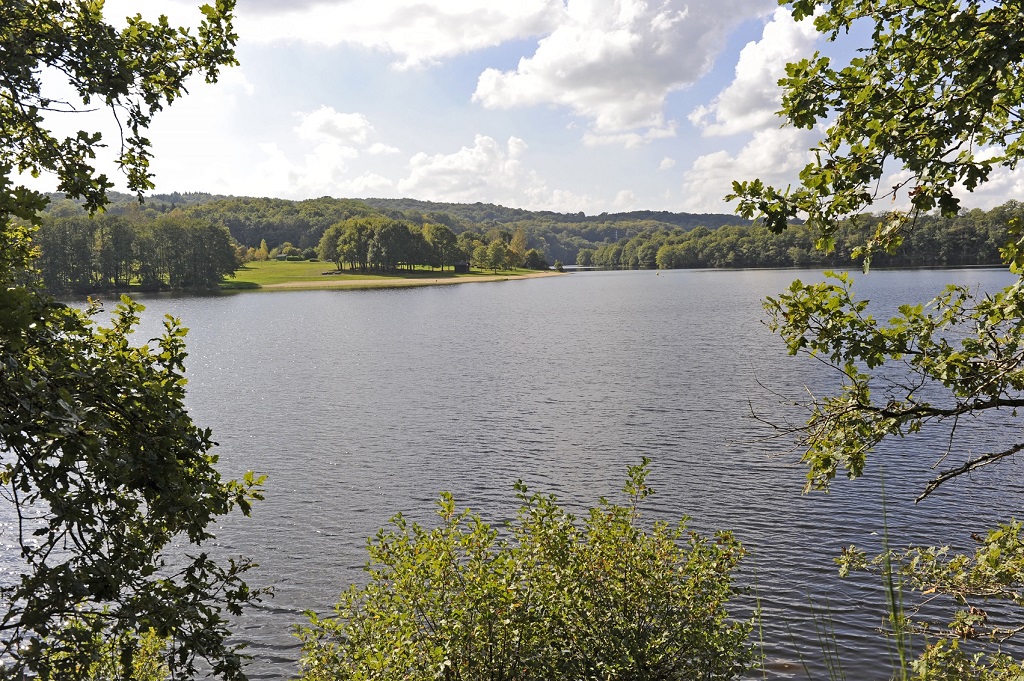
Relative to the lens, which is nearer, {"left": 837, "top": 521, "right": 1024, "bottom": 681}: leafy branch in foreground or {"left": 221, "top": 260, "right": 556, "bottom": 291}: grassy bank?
{"left": 837, "top": 521, "right": 1024, "bottom": 681}: leafy branch in foreground

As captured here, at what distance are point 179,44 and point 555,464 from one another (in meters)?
21.0

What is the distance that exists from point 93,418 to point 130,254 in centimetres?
13284

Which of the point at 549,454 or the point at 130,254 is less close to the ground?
the point at 130,254

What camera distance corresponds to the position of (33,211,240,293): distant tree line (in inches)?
4493

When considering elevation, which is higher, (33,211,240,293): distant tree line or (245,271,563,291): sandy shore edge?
(33,211,240,293): distant tree line

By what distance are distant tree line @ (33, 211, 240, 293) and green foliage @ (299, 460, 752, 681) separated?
4634 inches

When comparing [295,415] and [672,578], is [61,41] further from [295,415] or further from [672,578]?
[295,415]

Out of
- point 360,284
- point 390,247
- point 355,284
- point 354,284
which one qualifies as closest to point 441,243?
point 390,247

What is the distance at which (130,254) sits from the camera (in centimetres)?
12162

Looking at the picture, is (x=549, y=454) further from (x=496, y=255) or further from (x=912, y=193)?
(x=496, y=255)

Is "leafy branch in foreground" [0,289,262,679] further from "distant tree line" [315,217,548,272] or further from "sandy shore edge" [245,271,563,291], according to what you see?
"distant tree line" [315,217,548,272]

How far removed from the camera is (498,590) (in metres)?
9.50

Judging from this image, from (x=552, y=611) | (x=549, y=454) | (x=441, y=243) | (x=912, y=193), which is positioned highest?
(x=441, y=243)

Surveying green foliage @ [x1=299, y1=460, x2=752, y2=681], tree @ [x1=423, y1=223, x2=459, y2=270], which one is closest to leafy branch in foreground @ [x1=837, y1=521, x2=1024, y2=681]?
green foliage @ [x1=299, y1=460, x2=752, y2=681]
